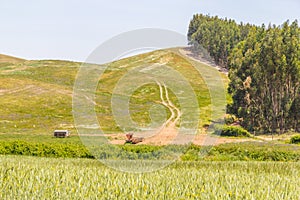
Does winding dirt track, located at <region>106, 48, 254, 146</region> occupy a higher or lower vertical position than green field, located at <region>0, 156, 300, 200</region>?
lower

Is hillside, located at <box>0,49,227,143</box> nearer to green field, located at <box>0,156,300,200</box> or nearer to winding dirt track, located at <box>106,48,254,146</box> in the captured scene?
winding dirt track, located at <box>106,48,254,146</box>

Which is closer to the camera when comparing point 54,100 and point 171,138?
point 171,138

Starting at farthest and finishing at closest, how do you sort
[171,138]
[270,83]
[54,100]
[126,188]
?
[54,100] → [270,83] → [171,138] → [126,188]

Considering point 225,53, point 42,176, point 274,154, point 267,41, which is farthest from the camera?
point 225,53

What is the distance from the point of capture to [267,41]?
57688 millimetres

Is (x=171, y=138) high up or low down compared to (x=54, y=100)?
down

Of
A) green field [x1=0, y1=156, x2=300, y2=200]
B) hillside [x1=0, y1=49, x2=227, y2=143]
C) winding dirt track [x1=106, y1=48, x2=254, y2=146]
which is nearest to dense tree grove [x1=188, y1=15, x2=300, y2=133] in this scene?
hillside [x1=0, y1=49, x2=227, y2=143]

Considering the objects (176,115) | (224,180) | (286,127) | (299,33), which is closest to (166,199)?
(224,180)

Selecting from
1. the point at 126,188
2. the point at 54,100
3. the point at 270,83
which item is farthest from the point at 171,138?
the point at 54,100

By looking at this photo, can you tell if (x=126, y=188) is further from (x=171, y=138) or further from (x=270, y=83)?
(x=270, y=83)

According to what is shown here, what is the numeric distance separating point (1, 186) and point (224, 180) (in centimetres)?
582

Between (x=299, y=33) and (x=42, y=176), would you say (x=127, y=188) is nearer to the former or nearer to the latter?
(x=42, y=176)

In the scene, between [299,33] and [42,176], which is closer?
[42,176]

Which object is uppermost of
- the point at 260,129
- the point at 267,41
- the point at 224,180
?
the point at 267,41
